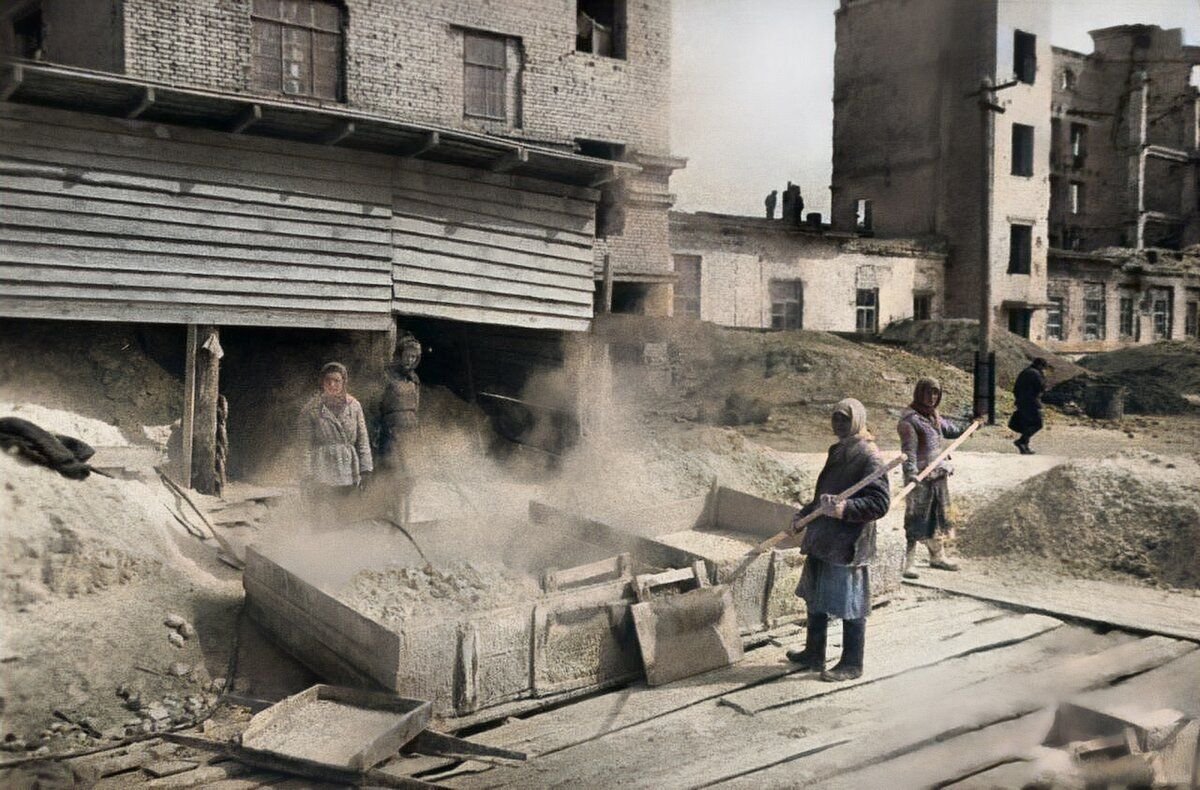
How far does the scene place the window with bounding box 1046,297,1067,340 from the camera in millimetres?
26312

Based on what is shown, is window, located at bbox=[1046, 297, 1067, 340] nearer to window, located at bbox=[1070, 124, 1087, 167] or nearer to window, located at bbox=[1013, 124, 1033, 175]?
window, located at bbox=[1013, 124, 1033, 175]

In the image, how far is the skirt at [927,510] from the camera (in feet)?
23.3

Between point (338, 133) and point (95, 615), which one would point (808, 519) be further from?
point (338, 133)

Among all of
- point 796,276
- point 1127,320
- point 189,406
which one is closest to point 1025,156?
point 1127,320

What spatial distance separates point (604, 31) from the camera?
15430mm

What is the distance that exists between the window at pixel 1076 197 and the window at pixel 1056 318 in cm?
837

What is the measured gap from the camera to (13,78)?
21.7 ft

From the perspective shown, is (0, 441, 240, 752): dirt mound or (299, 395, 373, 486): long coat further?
(299, 395, 373, 486): long coat

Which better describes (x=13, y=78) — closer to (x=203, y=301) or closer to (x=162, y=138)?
(x=162, y=138)

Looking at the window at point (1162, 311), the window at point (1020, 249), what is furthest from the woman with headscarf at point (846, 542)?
the window at point (1162, 311)

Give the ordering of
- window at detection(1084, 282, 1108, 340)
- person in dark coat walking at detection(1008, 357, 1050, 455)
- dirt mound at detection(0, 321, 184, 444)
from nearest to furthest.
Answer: dirt mound at detection(0, 321, 184, 444) < person in dark coat walking at detection(1008, 357, 1050, 455) < window at detection(1084, 282, 1108, 340)

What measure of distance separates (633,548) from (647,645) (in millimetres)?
1342

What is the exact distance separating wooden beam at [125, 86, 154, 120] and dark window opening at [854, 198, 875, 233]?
18.3 m

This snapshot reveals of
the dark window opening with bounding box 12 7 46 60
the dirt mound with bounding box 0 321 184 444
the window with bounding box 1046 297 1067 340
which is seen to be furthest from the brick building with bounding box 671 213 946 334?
the dirt mound with bounding box 0 321 184 444
